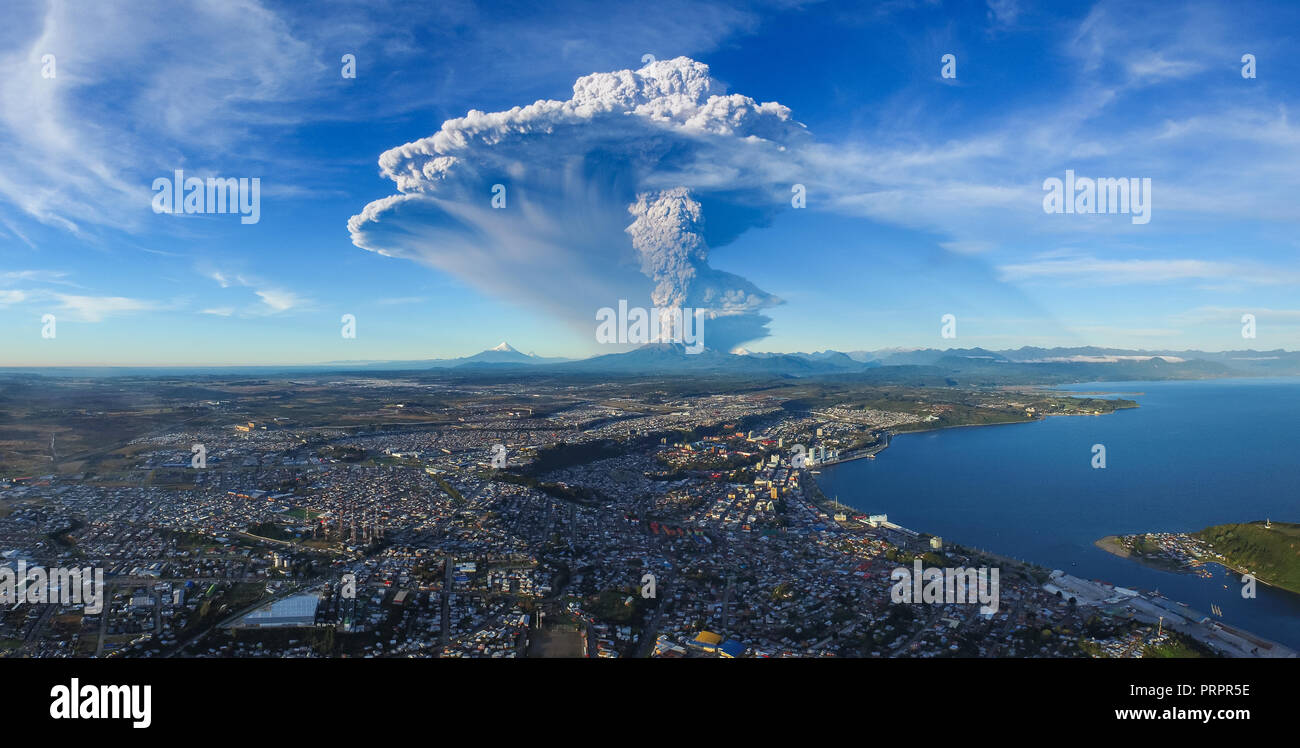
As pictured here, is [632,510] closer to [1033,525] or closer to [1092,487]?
[1033,525]

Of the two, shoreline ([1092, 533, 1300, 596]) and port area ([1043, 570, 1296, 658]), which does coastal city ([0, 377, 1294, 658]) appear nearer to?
port area ([1043, 570, 1296, 658])

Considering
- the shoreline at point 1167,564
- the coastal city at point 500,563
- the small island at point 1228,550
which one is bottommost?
the shoreline at point 1167,564

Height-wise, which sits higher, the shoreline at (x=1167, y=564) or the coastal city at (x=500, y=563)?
the coastal city at (x=500, y=563)

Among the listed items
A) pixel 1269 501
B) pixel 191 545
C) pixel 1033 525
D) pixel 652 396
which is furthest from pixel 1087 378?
pixel 191 545

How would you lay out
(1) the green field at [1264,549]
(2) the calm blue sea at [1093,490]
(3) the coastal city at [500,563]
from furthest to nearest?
(2) the calm blue sea at [1093,490] < (1) the green field at [1264,549] < (3) the coastal city at [500,563]

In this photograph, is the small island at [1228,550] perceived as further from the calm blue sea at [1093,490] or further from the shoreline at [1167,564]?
the calm blue sea at [1093,490]

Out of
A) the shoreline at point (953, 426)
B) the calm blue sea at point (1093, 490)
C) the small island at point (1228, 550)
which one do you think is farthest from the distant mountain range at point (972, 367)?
the small island at point (1228, 550)
